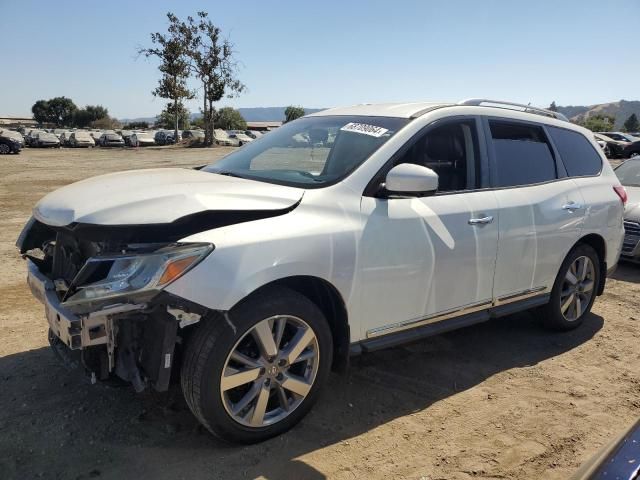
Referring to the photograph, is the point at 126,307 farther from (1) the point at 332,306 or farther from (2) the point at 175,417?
(1) the point at 332,306

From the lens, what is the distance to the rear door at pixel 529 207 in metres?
3.94

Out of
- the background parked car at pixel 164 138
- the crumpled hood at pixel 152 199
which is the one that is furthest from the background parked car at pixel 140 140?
the crumpled hood at pixel 152 199

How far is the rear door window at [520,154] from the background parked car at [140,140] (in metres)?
47.6

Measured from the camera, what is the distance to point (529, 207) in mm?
4066

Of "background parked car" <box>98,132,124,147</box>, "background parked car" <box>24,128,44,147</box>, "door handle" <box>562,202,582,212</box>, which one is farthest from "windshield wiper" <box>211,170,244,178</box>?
"background parked car" <box>98,132,124,147</box>

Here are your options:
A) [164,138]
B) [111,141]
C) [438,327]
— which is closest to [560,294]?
[438,327]

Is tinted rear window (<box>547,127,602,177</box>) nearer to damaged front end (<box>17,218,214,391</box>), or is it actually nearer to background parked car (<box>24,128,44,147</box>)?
damaged front end (<box>17,218,214,391</box>)

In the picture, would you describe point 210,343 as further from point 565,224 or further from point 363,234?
point 565,224

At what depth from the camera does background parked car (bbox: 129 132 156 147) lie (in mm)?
47844

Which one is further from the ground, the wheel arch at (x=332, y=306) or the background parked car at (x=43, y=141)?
the wheel arch at (x=332, y=306)

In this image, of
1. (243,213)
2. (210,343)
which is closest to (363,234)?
(243,213)

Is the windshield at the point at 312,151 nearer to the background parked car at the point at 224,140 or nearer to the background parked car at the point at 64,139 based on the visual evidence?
the background parked car at the point at 224,140

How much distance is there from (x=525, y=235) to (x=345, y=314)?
1.74 metres

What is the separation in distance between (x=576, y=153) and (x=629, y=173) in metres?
4.68
